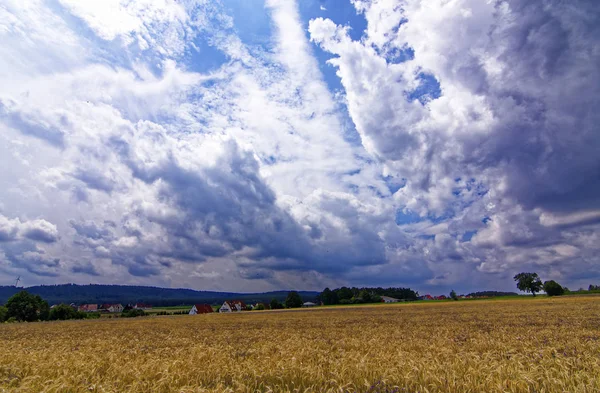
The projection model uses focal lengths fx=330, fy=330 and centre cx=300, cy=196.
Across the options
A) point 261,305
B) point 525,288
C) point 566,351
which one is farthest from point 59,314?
point 525,288

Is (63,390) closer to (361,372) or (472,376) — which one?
(361,372)

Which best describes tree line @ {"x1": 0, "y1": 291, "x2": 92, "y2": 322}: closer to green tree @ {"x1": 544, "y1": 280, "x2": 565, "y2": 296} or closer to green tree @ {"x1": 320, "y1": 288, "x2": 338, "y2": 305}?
green tree @ {"x1": 320, "y1": 288, "x2": 338, "y2": 305}

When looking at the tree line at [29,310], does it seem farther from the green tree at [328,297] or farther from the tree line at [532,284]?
the tree line at [532,284]

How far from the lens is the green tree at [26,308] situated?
8019 centimetres

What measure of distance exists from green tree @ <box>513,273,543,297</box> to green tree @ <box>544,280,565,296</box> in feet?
30.2

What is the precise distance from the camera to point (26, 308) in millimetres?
81125

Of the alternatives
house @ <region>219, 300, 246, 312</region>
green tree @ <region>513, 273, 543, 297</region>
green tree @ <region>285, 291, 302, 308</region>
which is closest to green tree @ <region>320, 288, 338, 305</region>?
green tree @ <region>285, 291, 302, 308</region>

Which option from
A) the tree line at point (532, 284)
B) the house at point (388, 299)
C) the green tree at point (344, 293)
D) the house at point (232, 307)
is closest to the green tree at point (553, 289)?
the tree line at point (532, 284)

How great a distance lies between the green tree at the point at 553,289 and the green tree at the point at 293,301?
95.4 metres

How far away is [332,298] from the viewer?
6137 inches

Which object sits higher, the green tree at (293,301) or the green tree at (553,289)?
the green tree at (553,289)

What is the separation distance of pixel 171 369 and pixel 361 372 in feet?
14.6

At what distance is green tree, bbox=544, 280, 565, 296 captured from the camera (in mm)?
123500

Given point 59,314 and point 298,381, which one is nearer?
point 298,381
